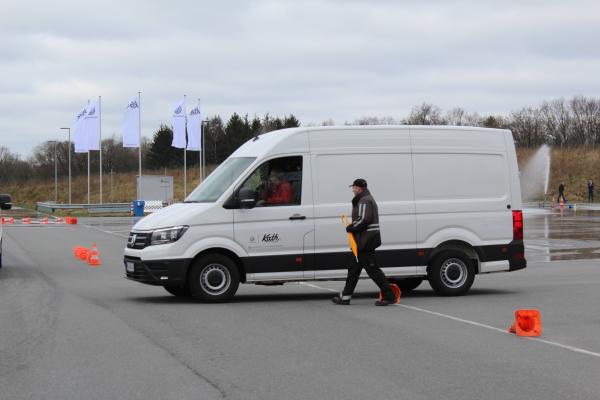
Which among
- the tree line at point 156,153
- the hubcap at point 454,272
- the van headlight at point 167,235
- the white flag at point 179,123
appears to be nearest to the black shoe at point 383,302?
the hubcap at point 454,272

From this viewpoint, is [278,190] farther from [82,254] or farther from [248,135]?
[248,135]

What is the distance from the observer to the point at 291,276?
13.3 m

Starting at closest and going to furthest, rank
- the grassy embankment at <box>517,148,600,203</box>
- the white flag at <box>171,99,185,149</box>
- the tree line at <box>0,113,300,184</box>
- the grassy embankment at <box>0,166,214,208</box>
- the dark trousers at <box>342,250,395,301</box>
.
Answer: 1. the dark trousers at <box>342,250,395,301</box>
2. the white flag at <box>171,99,185,149</box>
3. the grassy embankment at <box>517,148,600,203</box>
4. the grassy embankment at <box>0,166,214,208</box>
5. the tree line at <box>0,113,300,184</box>

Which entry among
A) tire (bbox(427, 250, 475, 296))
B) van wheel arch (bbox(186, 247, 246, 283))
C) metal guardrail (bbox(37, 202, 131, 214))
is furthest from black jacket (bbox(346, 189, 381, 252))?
metal guardrail (bbox(37, 202, 131, 214))

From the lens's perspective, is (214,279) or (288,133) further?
(288,133)

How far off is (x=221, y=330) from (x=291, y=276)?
10.3ft

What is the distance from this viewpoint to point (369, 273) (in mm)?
12664

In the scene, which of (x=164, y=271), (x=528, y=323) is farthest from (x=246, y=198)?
(x=528, y=323)

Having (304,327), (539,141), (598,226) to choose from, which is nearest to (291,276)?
(304,327)

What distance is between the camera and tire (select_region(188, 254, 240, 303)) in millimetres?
13008

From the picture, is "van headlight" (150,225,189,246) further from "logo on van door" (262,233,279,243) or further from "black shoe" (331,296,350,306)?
"black shoe" (331,296,350,306)

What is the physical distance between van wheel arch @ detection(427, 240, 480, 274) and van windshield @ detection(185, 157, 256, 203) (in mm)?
3135

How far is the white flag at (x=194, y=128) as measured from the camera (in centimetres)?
6066

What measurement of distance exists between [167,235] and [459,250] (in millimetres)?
4495
